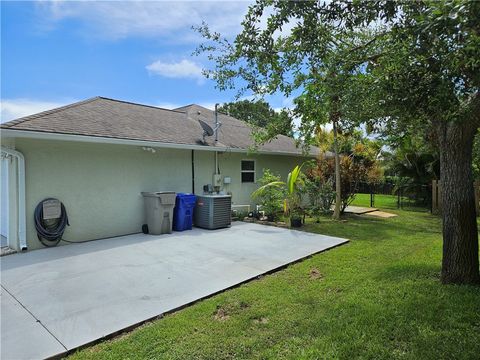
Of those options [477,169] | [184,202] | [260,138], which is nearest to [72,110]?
[184,202]

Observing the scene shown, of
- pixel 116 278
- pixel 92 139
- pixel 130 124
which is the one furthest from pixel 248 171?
pixel 116 278

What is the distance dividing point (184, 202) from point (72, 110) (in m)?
4.25

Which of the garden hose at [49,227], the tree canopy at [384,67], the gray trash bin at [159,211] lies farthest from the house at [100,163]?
the tree canopy at [384,67]

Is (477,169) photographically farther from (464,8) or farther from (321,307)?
(464,8)

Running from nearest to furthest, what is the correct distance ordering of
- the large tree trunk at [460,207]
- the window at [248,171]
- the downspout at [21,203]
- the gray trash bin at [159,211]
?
the large tree trunk at [460,207] < the downspout at [21,203] < the gray trash bin at [159,211] < the window at [248,171]

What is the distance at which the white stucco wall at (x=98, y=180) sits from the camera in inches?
284

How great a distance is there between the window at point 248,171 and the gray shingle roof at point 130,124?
80cm

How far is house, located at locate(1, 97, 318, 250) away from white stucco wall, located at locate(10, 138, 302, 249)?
0.02m

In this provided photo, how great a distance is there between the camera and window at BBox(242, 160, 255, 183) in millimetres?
13000

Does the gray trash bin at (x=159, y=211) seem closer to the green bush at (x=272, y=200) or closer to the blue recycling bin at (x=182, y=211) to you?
the blue recycling bin at (x=182, y=211)

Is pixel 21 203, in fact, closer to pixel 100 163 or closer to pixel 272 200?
pixel 100 163

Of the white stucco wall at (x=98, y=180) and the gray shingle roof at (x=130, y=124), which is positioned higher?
the gray shingle roof at (x=130, y=124)

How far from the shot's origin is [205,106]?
1678 cm

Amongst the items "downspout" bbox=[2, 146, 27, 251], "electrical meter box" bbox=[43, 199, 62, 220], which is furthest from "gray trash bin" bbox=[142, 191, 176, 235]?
"downspout" bbox=[2, 146, 27, 251]
